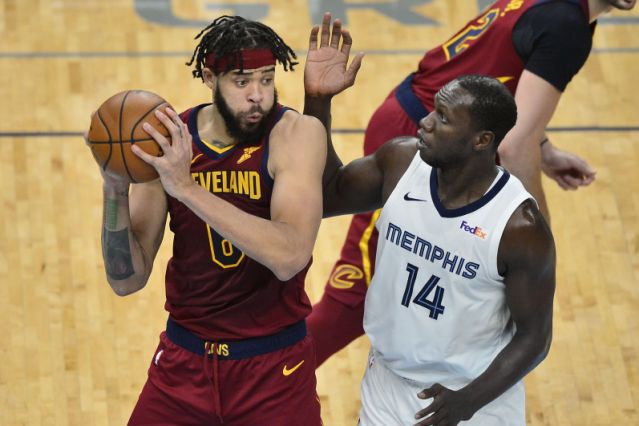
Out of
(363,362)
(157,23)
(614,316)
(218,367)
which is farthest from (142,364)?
(157,23)

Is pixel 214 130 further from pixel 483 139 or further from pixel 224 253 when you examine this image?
pixel 483 139

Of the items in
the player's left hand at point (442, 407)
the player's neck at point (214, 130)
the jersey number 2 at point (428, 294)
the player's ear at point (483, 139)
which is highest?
the player's ear at point (483, 139)

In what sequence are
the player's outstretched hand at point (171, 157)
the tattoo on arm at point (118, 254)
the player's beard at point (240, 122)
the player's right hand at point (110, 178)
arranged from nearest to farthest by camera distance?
the player's outstretched hand at point (171, 157)
the player's right hand at point (110, 178)
the player's beard at point (240, 122)
the tattoo on arm at point (118, 254)

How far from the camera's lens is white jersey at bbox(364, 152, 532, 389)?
437 cm

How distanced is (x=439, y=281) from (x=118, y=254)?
116 cm

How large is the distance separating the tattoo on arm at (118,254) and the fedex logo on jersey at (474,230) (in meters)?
1.20

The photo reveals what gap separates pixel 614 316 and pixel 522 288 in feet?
8.98

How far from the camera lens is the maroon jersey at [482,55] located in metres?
5.52

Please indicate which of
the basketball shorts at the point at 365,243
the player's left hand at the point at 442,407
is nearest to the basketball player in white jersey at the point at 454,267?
the player's left hand at the point at 442,407

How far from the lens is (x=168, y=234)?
740 cm

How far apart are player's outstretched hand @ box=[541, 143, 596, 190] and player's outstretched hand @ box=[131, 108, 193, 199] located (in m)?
2.30

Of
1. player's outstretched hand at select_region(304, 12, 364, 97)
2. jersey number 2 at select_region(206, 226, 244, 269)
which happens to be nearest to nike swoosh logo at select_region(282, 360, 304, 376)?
jersey number 2 at select_region(206, 226, 244, 269)

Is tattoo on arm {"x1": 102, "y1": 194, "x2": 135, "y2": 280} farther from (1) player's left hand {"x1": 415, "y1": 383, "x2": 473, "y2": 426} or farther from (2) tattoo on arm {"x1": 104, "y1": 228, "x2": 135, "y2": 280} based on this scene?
(1) player's left hand {"x1": 415, "y1": 383, "x2": 473, "y2": 426}

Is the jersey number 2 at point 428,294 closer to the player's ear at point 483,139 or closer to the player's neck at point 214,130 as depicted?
the player's ear at point 483,139
